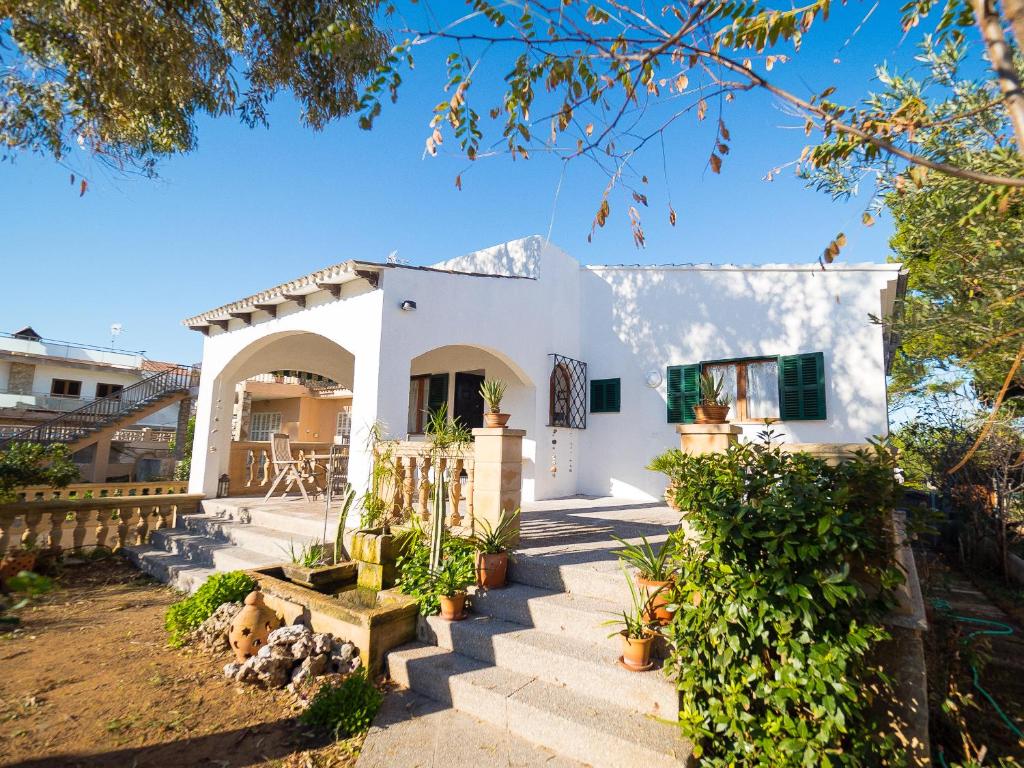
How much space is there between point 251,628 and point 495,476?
2.51m

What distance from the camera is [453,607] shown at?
4.10 metres

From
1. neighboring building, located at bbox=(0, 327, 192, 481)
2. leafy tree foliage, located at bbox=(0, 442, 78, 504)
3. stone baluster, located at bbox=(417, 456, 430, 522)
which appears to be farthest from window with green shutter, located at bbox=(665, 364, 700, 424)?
neighboring building, located at bbox=(0, 327, 192, 481)

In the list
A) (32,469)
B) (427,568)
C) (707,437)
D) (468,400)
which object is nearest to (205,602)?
(427,568)

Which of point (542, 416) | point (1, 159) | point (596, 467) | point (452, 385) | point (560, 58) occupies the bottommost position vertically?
point (596, 467)

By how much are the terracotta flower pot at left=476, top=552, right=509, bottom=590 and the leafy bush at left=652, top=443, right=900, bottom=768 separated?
5.99 ft

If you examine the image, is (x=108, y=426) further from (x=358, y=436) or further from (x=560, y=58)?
(x=560, y=58)

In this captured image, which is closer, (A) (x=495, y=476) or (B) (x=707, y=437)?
(B) (x=707, y=437)

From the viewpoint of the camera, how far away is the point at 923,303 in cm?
404

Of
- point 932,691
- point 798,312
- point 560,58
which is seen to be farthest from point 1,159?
point 798,312

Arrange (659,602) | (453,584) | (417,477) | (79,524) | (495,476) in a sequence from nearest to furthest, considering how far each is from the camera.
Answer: (659,602), (453,584), (495,476), (417,477), (79,524)

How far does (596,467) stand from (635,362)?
83.5 inches

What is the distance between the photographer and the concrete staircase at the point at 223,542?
6.38m

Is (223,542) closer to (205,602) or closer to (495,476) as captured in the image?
(205,602)

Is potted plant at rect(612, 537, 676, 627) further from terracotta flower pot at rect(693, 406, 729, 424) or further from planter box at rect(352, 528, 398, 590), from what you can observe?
planter box at rect(352, 528, 398, 590)
